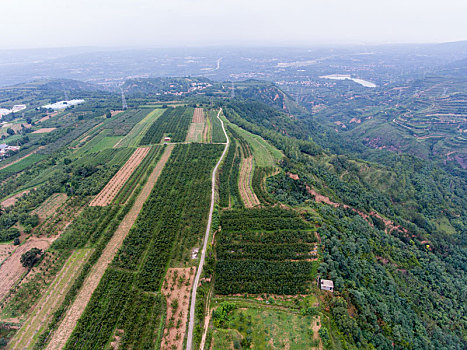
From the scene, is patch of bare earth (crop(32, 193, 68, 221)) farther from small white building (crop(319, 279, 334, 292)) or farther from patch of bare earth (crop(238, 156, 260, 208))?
small white building (crop(319, 279, 334, 292))

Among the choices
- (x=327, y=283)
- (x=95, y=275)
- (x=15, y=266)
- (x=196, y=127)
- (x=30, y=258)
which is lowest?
(x=327, y=283)

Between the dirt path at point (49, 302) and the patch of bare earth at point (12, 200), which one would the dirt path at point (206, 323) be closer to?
the dirt path at point (49, 302)

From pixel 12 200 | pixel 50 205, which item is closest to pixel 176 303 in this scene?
pixel 50 205

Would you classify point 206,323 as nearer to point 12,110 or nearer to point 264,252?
point 264,252

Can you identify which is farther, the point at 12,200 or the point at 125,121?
the point at 125,121

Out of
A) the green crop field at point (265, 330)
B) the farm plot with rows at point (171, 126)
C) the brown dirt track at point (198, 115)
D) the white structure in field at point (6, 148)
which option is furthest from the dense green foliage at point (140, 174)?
the white structure in field at point (6, 148)

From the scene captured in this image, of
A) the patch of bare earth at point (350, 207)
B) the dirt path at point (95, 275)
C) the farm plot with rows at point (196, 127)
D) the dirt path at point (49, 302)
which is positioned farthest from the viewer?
the farm plot with rows at point (196, 127)
